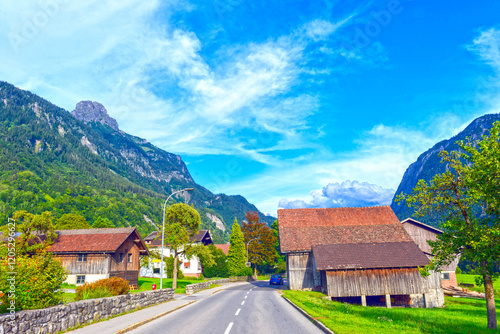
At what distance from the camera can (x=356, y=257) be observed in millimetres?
31797

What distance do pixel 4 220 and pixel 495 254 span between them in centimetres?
12336

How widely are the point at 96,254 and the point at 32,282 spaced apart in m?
31.1

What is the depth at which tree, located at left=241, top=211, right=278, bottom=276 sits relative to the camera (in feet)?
239

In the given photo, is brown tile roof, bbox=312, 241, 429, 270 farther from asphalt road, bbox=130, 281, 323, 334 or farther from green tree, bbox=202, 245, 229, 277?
green tree, bbox=202, 245, 229, 277

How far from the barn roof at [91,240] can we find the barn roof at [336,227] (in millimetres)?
21079

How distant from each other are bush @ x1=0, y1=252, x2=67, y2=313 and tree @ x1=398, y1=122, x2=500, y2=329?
51.8 ft

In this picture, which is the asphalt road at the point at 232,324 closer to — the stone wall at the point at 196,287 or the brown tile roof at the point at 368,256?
the stone wall at the point at 196,287

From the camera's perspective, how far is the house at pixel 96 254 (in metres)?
38.7

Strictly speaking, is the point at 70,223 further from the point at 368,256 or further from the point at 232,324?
the point at 232,324

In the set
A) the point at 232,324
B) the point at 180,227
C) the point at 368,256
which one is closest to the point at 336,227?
the point at 368,256

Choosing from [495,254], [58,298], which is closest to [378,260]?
[495,254]

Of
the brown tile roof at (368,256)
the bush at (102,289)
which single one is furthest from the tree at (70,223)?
the bush at (102,289)

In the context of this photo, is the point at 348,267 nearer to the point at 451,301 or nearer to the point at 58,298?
the point at 451,301

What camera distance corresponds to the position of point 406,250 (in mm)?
33000
